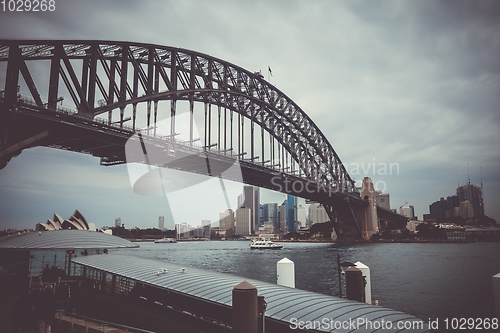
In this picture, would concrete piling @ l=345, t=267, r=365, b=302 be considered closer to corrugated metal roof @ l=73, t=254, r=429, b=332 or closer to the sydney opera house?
corrugated metal roof @ l=73, t=254, r=429, b=332

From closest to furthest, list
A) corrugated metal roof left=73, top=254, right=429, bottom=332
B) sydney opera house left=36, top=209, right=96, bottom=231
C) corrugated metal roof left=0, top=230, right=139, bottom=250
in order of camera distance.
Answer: corrugated metal roof left=73, top=254, right=429, bottom=332 → corrugated metal roof left=0, top=230, right=139, bottom=250 → sydney opera house left=36, top=209, right=96, bottom=231

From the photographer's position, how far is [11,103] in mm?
26531

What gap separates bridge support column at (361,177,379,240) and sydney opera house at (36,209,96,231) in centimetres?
8499

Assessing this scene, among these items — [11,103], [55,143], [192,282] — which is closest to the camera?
[192,282]

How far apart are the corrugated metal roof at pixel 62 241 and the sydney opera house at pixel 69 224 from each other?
14281mm

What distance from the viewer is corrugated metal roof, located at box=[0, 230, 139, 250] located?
18.4m

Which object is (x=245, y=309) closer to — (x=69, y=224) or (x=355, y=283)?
(x=355, y=283)

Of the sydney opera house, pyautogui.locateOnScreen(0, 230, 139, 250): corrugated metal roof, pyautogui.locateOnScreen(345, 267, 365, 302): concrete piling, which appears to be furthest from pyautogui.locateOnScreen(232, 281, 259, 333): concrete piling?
the sydney opera house

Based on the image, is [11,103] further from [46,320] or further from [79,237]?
[46,320]

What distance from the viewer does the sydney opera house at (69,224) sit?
34719 mm

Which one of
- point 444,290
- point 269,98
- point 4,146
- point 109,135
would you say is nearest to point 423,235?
point 269,98

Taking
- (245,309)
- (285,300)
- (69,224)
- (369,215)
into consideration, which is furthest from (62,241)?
(369,215)

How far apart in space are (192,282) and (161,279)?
1.44 metres

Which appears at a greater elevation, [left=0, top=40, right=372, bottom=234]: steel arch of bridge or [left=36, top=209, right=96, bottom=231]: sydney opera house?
[left=0, top=40, right=372, bottom=234]: steel arch of bridge
